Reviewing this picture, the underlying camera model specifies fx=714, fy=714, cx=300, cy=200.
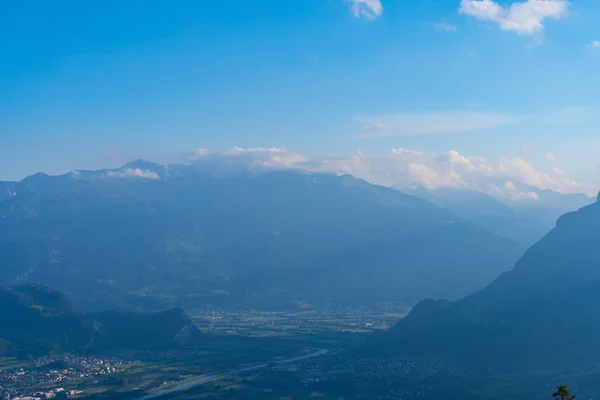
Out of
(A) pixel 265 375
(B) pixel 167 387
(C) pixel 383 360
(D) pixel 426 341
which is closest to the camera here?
(B) pixel 167 387

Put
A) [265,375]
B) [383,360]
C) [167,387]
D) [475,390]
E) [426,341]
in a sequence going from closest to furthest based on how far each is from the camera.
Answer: [475,390], [167,387], [265,375], [383,360], [426,341]

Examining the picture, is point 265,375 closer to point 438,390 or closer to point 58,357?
point 438,390

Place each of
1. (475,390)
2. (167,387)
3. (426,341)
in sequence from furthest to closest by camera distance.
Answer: (426,341) → (167,387) → (475,390)

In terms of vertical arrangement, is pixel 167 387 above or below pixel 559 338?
below

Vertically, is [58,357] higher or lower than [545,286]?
lower

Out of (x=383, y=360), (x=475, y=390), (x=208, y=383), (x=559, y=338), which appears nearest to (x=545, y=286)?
(x=559, y=338)

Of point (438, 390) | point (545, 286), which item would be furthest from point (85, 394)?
point (545, 286)

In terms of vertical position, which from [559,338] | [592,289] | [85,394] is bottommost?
[85,394]

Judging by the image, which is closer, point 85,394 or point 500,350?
point 85,394

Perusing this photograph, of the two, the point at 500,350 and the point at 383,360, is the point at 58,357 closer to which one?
the point at 383,360
